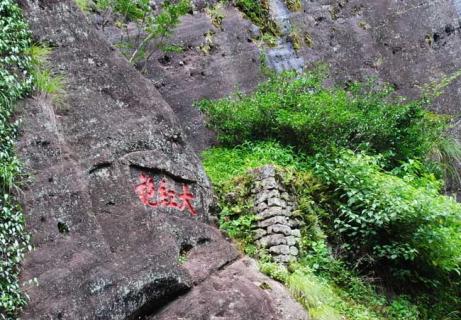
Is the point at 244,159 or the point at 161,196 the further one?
the point at 244,159

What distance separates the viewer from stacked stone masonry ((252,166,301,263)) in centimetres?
636

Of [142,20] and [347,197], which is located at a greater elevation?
[142,20]

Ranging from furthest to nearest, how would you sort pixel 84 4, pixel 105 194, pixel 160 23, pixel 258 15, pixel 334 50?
pixel 334 50, pixel 258 15, pixel 84 4, pixel 160 23, pixel 105 194

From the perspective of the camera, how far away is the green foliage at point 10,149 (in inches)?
168

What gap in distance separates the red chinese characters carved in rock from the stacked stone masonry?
1099 mm

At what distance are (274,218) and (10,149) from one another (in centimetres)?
313

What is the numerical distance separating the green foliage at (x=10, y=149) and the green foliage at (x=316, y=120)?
313 centimetres

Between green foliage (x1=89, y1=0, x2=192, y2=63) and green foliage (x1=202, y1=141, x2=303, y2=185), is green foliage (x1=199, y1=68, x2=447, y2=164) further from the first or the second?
green foliage (x1=89, y1=0, x2=192, y2=63)

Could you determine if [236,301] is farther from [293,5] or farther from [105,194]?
[293,5]

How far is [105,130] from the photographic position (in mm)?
5652

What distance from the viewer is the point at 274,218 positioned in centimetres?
655

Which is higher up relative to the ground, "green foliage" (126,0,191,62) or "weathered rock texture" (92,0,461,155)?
"green foliage" (126,0,191,62)

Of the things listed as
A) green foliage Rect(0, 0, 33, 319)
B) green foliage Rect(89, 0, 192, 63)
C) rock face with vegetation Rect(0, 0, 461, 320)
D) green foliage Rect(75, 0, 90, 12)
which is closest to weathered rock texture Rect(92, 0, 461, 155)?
rock face with vegetation Rect(0, 0, 461, 320)

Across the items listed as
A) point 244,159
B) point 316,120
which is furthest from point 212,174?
point 316,120
